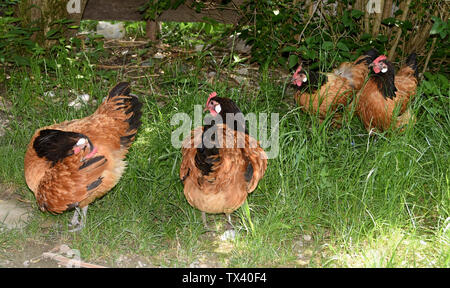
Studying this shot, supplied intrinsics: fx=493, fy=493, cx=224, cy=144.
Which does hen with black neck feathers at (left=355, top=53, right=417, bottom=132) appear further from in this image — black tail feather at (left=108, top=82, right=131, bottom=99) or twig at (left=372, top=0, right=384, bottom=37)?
black tail feather at (left=108, top=82, right=131, bottom=99)

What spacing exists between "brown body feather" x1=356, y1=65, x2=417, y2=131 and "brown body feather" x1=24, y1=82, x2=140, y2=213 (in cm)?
220

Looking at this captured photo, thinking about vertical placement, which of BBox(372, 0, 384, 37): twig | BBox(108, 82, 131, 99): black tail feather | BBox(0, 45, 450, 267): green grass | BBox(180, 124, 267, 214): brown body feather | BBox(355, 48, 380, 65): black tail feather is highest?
BBox(372, 0, 384, 37): twig

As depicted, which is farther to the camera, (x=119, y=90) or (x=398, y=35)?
(x=398, y=35)

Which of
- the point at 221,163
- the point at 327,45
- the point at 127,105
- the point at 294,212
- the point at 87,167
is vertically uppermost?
the point at 327,45

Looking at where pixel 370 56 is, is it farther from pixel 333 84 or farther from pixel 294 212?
pixel 294 212

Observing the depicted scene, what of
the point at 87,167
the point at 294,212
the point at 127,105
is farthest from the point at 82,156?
the point at 294,212

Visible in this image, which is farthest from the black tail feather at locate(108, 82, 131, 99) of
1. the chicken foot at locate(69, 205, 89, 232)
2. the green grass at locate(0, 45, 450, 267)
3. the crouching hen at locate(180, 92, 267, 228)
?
the chicken foot at locate(69, 205, 89, 232)

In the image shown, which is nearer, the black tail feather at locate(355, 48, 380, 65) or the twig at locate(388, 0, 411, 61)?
the black tail feather at locate(355, 48, 380, 65)

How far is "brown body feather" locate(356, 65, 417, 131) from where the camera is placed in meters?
4.66

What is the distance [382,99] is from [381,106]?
67mm

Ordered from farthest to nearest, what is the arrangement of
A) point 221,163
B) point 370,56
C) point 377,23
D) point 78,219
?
point 377,23 < point 370,56 < point 78,219 < point 221,163

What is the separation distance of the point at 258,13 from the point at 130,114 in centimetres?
236

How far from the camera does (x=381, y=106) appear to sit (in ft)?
15.3

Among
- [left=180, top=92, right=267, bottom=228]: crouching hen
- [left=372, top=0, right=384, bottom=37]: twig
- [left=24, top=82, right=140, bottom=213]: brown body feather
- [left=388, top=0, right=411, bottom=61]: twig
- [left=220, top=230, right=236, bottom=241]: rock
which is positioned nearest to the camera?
[left=180, top=92, right=267, bottom=228]: crouching hen
